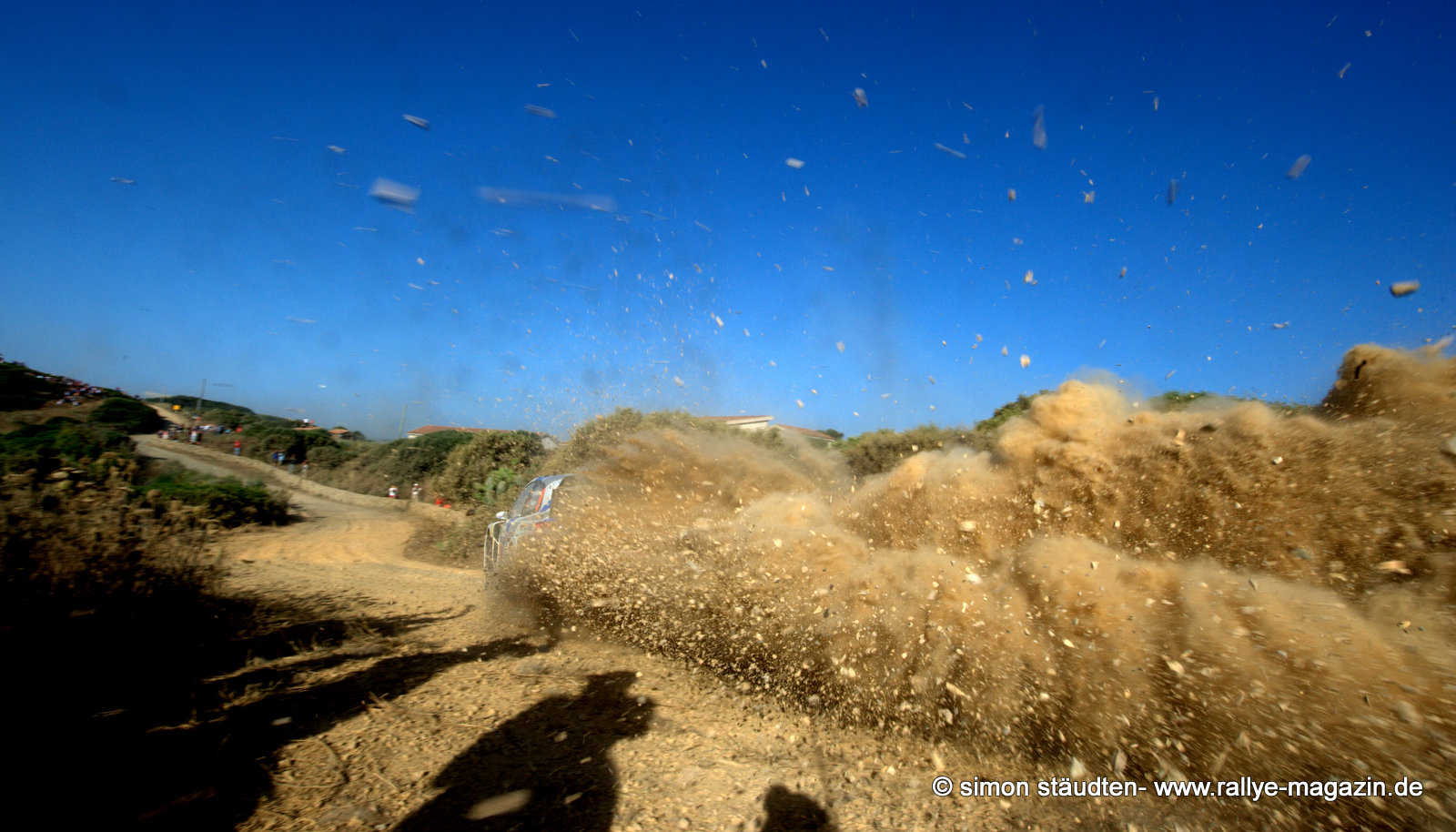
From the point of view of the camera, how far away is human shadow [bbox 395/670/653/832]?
230cm

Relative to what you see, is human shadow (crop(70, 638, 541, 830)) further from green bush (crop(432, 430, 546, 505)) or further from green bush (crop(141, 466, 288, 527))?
green bush (crop(432, 430, 546, 505))

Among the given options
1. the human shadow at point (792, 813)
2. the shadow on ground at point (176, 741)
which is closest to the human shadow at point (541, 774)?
the human shadow at point (792, 813)

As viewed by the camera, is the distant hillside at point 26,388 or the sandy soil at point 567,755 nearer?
the sandy soil at point 567,755

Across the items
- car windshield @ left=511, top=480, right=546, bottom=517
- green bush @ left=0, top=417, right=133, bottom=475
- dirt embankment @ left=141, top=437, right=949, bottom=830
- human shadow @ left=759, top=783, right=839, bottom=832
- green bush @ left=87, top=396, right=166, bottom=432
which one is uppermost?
green bush @ left=87, top=396, right=166, bottom=432

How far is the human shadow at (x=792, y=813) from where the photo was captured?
2340 millimetres

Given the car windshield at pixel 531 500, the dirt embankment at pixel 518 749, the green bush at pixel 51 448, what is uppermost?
the green bush at pixel 51 448

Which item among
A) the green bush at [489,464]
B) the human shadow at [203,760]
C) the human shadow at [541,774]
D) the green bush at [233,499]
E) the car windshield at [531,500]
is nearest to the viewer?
the human shadow at [203,760]

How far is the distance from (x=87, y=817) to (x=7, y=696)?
115cm

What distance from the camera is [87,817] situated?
2.07 m

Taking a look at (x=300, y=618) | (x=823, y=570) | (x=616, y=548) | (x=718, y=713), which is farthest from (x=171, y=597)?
(x=823, y=570)

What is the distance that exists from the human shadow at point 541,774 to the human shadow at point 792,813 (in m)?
0.65

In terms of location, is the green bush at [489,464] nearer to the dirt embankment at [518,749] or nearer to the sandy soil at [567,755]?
the dirt embankment at [518,749]

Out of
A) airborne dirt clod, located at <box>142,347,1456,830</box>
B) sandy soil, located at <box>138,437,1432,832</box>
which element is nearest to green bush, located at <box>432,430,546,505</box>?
sandy soil, located at <box>138,437,1432,832</box>

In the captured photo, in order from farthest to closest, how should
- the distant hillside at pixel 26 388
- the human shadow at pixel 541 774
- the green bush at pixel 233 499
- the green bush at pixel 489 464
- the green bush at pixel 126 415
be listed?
the green bush at pixel 489 464 → the green bush at pixel 126 415 → the green bush at pixel 233 499 → the distant hillside at pixel 26 388 → the human shadow at pixel 541 774
